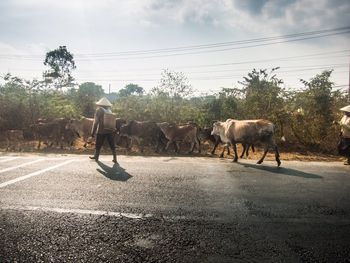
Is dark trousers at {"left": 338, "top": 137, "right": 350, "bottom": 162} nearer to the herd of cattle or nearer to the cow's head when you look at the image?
the herd of cattle

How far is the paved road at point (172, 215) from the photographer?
14.2 ft

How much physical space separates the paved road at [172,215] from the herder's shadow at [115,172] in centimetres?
3

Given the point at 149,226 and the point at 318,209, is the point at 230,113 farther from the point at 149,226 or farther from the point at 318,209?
the point at 149,226

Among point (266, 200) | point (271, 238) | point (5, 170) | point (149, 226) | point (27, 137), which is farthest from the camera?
point (27, 137)

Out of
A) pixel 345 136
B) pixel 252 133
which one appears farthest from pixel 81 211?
pixel 345 136

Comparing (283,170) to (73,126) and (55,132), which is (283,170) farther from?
(55,132)

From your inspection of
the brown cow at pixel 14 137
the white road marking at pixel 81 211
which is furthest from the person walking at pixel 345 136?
the brown cow at pixel 14 137

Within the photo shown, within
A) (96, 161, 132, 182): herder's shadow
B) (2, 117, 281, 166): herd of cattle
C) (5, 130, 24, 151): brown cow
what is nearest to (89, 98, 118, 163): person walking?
(96, 161, 132, 182): herder's shadow

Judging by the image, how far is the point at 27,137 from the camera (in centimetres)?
1892

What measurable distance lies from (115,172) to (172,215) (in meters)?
3.98

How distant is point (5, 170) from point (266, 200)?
23.7 feet

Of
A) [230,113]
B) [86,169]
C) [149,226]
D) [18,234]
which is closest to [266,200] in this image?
[149,226]

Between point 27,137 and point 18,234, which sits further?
point 27,137

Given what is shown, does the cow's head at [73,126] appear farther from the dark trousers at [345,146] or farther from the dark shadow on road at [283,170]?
the dark trousers at [345,146]
